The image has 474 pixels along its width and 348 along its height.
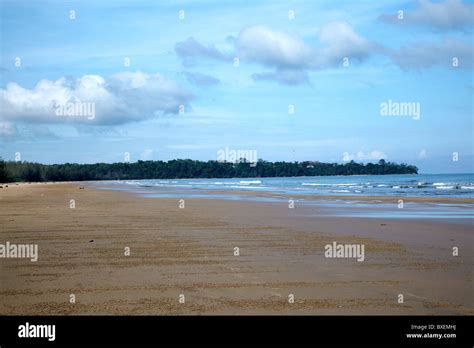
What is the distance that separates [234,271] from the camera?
34.3 ft

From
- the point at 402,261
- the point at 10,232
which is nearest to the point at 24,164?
the point at 10,232

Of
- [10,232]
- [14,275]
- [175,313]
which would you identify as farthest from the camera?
[10,232]

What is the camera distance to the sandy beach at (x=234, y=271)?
26.0 ft

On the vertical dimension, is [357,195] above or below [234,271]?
below

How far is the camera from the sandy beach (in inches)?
312

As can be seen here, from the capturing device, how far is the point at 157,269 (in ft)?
35.1
